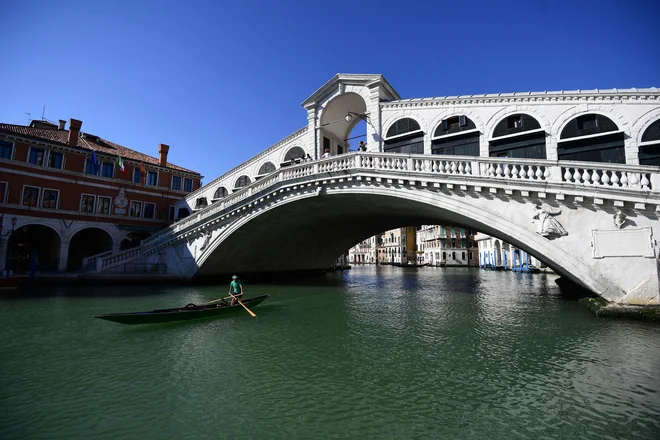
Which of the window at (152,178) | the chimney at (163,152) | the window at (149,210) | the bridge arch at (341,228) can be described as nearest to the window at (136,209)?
the window at (149,210)

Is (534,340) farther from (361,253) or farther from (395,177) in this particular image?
(361,253)

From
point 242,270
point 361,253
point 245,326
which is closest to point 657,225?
point 245,326

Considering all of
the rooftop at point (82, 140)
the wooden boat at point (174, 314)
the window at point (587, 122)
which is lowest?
the wooden boat at point (174, 314)

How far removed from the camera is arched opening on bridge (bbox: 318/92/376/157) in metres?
20.9

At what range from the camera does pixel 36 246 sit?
26781 mm

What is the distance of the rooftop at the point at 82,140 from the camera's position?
2391 centimetres

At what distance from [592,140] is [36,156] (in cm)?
3296

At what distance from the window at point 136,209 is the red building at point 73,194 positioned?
59 millimetres

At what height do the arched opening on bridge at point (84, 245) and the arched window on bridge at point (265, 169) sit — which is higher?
the arched window on bridge at point (265, 169)

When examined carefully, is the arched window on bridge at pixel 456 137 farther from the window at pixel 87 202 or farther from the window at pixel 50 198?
the window at pixel 50 198

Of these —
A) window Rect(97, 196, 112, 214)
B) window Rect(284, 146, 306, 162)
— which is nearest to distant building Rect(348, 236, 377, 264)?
window Rect(284, 146, 306, 162)

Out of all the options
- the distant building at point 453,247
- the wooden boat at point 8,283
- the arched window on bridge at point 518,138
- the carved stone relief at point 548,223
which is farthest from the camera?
the distant building at point 453,247

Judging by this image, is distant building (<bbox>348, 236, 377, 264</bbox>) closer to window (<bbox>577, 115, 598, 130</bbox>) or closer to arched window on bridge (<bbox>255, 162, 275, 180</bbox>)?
arched window on bridge (<bbox>255, 162, 275, 180</bbox>)

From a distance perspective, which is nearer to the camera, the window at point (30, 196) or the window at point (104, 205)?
the window at point (30, 196)
